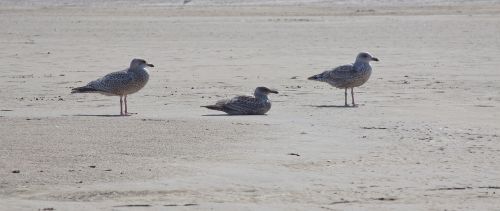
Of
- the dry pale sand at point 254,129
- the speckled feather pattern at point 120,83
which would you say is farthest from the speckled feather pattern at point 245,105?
the speckled feather pattern at point 120,83

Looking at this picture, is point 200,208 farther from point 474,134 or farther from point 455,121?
Answer: point 455,121

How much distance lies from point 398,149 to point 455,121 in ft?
7.77

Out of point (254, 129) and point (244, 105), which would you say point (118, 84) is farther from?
point (254, 129)

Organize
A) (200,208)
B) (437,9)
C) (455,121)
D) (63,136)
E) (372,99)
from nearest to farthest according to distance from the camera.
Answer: (200,208)
(63,136)
(455,121)
(372,99)
(437,9)

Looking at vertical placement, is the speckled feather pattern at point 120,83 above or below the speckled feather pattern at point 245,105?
above

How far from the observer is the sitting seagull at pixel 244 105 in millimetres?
14047

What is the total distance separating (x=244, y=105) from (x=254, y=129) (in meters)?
1.75

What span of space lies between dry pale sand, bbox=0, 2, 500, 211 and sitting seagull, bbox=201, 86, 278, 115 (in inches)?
6.5

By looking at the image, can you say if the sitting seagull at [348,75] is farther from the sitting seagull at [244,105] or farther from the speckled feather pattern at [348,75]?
the sitting seagull at [244,105]

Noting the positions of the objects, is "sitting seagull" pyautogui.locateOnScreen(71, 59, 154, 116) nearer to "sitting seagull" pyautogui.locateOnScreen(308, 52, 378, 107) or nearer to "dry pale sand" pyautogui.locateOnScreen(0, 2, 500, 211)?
"dry pale sand" pyautogui.locateOnScreen(0, 2, 500, 211)

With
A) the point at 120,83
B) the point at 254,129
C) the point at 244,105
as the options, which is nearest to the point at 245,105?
the point at 244,105

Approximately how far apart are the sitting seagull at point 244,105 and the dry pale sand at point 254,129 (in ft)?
0.54

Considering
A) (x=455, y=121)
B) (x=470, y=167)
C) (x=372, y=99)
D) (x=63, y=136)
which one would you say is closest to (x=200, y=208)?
(x=470, y=167)

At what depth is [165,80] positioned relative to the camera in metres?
18.8
